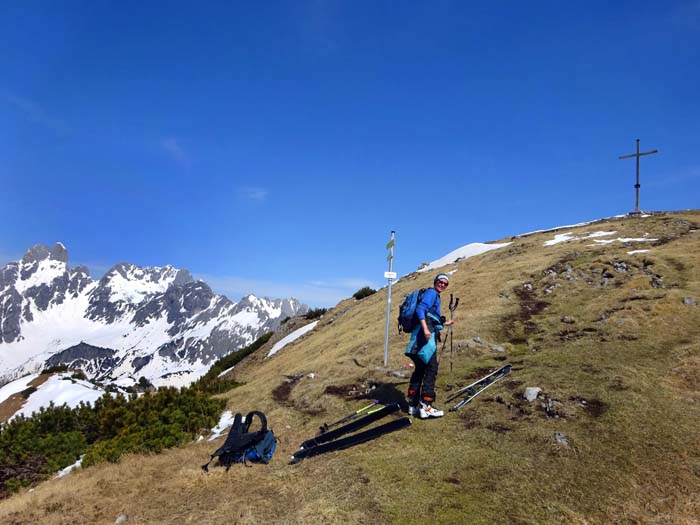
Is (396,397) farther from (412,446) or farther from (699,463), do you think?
(699,463)

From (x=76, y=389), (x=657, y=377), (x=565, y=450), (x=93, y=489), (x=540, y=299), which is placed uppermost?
(x=540, y=299)

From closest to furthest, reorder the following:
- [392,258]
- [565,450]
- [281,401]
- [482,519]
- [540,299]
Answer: [482,519] < [565,450] < [281,401] < [392,258] < [540,299]

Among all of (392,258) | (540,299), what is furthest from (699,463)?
Answer: (540,299)

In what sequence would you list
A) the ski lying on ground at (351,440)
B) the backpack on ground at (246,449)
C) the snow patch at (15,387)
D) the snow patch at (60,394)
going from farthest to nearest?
the snow patch at (15,387)
the snow patch at (60,394)
the backpack on ground at (246,449)
the ski lying on ground at (351,440)

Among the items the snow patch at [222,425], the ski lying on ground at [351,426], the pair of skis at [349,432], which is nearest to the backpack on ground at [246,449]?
the pair of skis at [349,432]

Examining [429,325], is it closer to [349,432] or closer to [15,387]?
[349,432]

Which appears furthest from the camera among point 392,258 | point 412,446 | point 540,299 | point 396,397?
point 540,299

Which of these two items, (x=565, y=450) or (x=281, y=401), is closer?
(x=565, y=450)

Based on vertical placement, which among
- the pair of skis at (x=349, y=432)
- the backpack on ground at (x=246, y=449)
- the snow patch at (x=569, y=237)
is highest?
the snow patch at (x=569, y=237)

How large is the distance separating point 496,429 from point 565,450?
1801mm

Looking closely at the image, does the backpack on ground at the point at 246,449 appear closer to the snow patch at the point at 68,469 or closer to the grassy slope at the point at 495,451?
the grassy slope at the point at 495,451

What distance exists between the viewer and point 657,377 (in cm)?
1331

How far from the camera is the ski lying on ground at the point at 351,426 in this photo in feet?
41.4

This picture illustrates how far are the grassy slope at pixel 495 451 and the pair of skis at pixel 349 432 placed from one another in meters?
0.30
